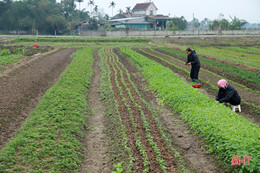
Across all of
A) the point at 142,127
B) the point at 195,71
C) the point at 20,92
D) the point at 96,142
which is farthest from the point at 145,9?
the point at 96,142

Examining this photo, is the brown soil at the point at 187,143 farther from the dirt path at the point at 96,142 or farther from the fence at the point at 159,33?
the fence at the point at 159,33

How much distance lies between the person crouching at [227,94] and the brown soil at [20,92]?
752 cm

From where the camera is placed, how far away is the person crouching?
921 cm

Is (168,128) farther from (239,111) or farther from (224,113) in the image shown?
(239,111)

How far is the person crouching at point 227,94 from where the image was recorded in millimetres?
9211

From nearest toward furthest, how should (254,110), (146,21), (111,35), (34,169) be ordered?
(34,169)
(254,110)
(111,35)
(146,21)

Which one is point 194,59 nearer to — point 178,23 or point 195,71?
point 195,71

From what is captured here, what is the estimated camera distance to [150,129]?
7965 mm

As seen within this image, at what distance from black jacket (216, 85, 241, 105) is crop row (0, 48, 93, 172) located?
537 centimetres

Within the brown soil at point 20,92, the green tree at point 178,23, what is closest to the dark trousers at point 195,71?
the brown soil at point 20,92

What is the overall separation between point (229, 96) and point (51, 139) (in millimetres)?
6418

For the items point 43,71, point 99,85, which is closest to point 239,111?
point 99,85

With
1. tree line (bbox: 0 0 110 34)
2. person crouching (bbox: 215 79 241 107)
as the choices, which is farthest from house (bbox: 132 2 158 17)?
person crouching (bbox: 215 79 241 107)

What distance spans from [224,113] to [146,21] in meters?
71.8
